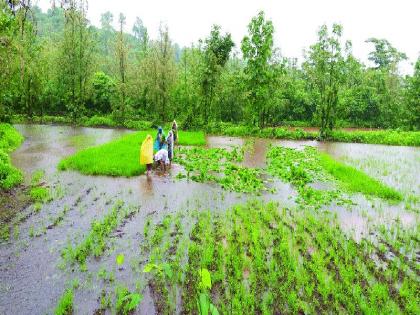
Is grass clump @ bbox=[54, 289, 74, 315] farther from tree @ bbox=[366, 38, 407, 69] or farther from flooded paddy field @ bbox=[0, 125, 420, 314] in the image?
tree @ bbox=[366, 38, 407, 69]

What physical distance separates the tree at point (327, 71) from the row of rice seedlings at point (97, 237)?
22.0 meters

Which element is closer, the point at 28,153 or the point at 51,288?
the point at 51,288

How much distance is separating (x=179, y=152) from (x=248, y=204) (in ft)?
29.1

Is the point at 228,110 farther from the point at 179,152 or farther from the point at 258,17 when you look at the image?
the point at 179,152

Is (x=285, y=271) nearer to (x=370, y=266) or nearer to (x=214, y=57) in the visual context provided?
(x=370, y=266)

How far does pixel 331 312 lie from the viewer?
5.79 metres

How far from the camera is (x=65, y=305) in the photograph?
18.6 ft

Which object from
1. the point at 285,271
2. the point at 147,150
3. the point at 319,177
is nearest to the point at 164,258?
the point at 285,271

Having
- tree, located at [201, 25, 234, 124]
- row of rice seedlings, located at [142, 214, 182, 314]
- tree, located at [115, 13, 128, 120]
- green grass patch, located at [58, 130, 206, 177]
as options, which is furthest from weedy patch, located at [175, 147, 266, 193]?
tree, located at [115, 13, 128, 120]

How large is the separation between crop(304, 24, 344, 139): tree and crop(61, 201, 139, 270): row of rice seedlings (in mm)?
21982

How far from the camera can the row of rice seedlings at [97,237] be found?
291 inches

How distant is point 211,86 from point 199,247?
76.7ft

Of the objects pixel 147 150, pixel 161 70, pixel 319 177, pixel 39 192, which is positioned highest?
pixel 161 70

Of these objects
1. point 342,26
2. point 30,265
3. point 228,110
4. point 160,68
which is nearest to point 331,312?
point 30,265
